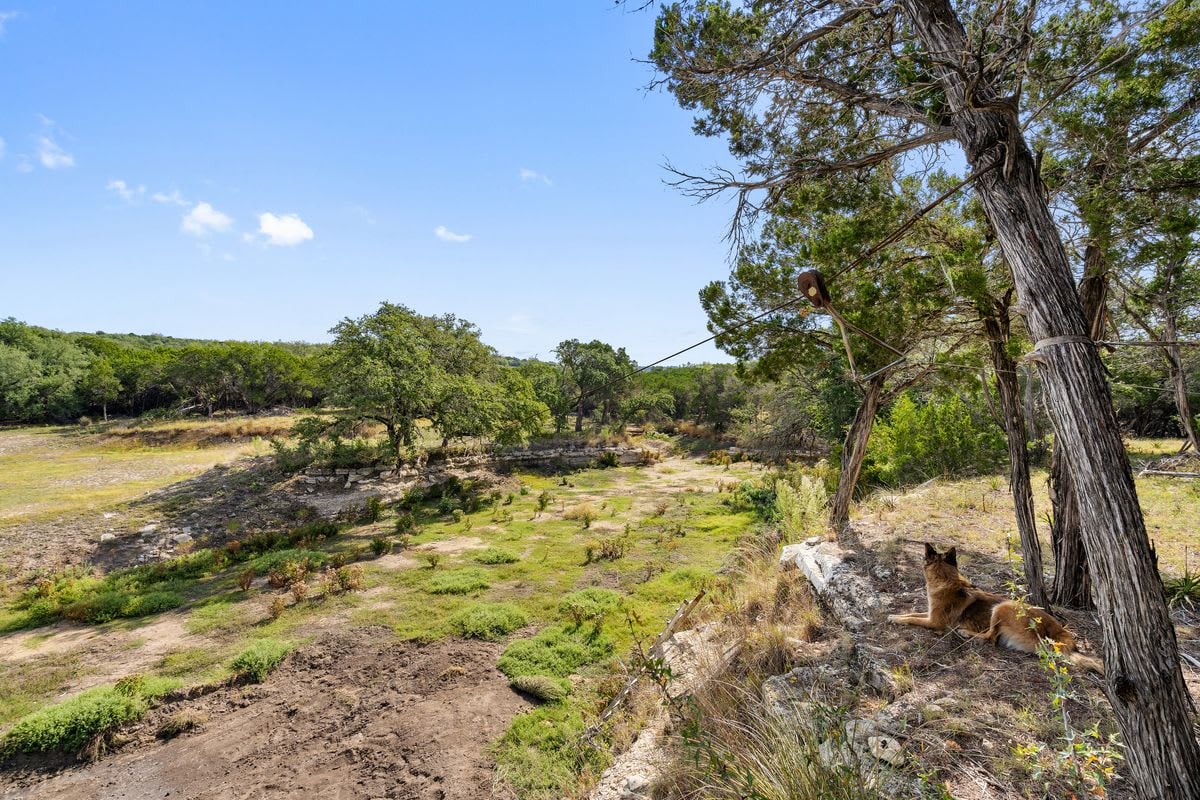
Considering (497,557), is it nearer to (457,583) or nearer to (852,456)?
(457,583)

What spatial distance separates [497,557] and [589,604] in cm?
397

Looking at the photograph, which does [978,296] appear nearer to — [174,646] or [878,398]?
[878,398]

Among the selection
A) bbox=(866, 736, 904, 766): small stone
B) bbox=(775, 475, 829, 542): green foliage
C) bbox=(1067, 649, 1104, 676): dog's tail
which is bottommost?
bbox=(775, 475, 829, 542): green foliage

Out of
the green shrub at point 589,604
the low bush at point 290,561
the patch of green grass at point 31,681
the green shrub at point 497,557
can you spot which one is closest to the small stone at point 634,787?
the green shrub at point 589,604

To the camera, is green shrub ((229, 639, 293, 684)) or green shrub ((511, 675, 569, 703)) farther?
green shrub ((229, 639, 293, 684))

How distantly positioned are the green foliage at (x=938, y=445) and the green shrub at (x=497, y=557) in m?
10.7

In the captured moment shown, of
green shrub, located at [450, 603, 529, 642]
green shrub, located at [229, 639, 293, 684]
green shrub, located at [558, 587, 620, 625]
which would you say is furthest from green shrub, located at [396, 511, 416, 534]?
green shrub, located at [558, 587, 620, 625]

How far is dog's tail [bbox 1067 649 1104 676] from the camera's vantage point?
325 cm

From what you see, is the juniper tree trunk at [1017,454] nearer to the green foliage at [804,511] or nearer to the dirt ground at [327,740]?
the green foliage at [804,511]

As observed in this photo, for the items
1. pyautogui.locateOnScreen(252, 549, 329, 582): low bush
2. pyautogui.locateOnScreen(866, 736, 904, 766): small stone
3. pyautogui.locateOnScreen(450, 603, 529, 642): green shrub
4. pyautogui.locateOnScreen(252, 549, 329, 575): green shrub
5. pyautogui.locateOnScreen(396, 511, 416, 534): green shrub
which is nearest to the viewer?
pyautogui.locateOnScreen(866, 736, 904, 766): small stone

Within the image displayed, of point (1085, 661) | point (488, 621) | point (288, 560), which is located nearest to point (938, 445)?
point (1085, 661)

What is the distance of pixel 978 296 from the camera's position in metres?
4.37

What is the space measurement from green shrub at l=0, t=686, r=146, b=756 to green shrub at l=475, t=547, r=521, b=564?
22.1 ft

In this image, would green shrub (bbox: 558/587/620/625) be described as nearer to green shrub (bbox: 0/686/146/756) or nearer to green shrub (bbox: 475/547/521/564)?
green shrub (bbox: 475/547/521/564)
